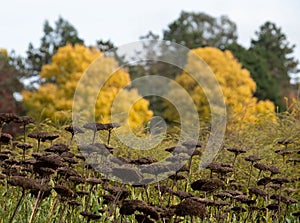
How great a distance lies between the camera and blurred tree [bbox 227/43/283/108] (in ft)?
102

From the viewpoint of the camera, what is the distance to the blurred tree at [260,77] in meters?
31.0

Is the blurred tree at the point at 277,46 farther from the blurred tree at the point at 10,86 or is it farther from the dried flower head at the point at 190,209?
the dried flower head at the point at 190,209

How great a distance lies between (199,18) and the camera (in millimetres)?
42906

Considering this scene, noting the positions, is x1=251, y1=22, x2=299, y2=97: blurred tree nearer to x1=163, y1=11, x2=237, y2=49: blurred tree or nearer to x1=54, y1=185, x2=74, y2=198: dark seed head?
x1=163, y1=11, x2=237, y2=49: blurred tree

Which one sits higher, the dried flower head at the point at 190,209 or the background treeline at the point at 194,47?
the background treeline at the point at 194,47

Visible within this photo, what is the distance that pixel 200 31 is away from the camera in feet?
127

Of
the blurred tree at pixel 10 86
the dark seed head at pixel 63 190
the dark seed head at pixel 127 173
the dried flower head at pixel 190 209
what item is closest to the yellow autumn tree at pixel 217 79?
the blurred tree at pixel 10 86

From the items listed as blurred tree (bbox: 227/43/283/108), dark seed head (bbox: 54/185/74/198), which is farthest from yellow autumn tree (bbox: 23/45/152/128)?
dark seed head (bbox: 54/185/74/198)

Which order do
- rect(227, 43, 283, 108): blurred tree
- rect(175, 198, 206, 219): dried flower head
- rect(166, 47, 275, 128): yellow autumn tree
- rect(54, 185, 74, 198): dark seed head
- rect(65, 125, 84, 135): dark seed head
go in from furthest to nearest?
1. rect(227, 43, 283, 108): blurred tree
2. rect(166, 47, 275, 128): yellow autumn tree
3. rect(65, 125, 84, 135): dark seed head
4. rect(54, 185, 74, 198): dark seed head
5. rect(175, 198, 206, 219): dried flower head

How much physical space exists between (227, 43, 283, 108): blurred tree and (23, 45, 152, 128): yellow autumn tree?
35.0 ft

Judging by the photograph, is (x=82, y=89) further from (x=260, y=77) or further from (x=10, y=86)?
(x=260, y=77)

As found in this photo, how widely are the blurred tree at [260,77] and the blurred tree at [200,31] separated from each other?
4.74m

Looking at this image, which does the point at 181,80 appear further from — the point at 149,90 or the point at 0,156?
the point at 0,156

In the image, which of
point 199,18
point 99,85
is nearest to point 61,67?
point 99,85
